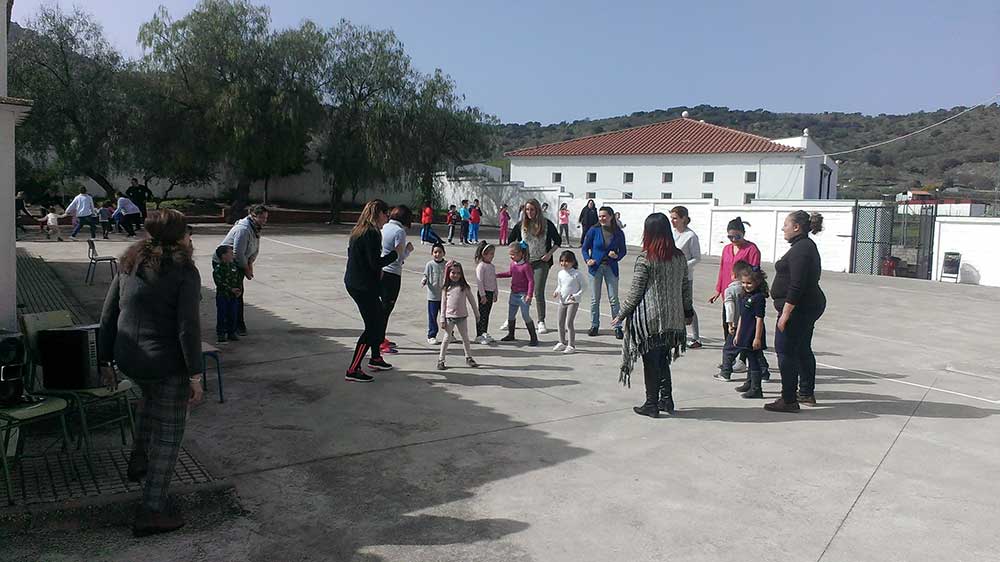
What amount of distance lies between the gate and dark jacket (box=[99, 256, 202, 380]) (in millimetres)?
23350

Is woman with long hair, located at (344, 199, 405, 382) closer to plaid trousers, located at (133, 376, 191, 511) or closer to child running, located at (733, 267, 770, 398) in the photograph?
plaid trousers, located at (133, 376, 191, 511)

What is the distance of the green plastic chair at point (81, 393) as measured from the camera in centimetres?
482

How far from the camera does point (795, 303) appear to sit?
21.3 feet

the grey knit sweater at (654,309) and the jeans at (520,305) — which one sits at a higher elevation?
the grey knit sweater at (654,309)

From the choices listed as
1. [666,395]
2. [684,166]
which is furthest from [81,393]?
[684,166]

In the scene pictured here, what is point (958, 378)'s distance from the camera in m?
8.59

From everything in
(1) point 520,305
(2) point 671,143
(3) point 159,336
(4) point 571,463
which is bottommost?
(4) point 571,463

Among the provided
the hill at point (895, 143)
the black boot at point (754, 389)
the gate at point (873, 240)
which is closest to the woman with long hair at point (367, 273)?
the black boot at point (754, 389)

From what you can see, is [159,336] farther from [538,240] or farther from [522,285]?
[538,240]

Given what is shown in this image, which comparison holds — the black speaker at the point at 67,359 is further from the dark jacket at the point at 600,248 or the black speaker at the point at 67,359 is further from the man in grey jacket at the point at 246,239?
the dark jacket at the point at 600,248

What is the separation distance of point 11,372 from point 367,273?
3.24m

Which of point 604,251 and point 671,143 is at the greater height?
point 671,143

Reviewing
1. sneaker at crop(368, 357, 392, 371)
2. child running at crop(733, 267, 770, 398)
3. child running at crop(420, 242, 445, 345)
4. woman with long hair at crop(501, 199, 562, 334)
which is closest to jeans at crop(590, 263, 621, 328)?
woman with long hair at crop(501, 199, 562, 334)

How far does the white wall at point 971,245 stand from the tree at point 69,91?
27.1 metres
